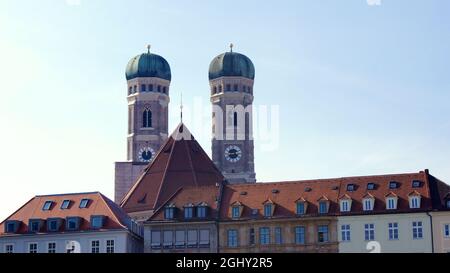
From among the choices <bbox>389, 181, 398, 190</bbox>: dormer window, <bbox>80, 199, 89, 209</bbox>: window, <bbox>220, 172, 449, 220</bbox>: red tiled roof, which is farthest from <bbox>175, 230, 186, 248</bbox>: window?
<bbox>389, 181, 398, 190</bbox>: dormer window

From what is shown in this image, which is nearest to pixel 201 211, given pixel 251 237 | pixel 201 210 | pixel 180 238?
pixel 201 210

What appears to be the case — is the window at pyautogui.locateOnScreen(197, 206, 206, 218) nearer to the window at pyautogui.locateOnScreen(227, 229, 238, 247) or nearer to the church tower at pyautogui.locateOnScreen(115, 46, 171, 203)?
the window at pyautogui.locateOnScreen(227, 229, 238, 247)

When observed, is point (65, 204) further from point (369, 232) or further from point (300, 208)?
point (369, 232)

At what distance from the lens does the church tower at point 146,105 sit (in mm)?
149875

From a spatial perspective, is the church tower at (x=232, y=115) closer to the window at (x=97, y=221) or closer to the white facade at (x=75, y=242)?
the window at (x=97, y=221)

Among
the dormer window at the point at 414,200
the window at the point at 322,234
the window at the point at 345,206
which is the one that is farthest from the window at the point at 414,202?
the window at the point at 322,234

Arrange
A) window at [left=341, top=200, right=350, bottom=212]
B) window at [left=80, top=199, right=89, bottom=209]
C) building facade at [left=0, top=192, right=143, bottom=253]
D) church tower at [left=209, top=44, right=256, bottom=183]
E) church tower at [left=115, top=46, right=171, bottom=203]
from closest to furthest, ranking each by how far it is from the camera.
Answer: window at [left=341, top=200, right=350, bottom=212]
building facade at [left=0, top=192, right=143, bottom=253]
window at [left=80, top=199, right=89, bottom=209]
church tower at [left=209, top=44, right=256, bottom=183]
church tower at [left=115, top=46, right=171, bottom=203]

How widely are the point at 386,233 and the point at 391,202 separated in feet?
8.93

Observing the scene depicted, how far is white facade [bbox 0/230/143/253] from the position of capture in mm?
82188

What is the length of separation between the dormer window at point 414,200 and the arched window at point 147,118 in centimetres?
7672

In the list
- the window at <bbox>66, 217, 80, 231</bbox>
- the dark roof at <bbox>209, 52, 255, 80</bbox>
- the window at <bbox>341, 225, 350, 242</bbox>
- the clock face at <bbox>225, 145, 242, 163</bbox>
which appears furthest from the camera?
the dark roof at <bbox>209, 52, 255, 80</bbox>
